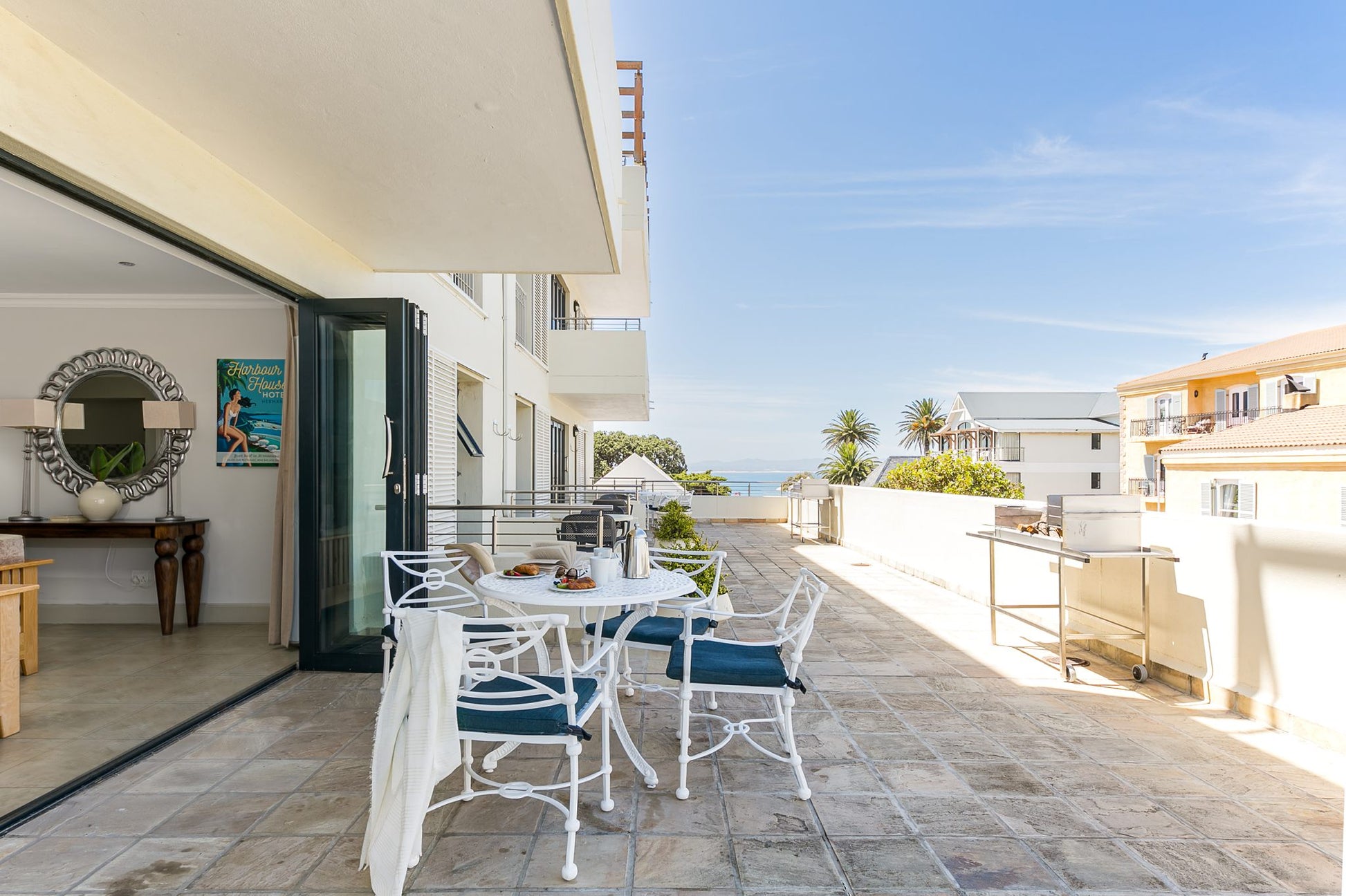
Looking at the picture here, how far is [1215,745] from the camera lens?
3.24m

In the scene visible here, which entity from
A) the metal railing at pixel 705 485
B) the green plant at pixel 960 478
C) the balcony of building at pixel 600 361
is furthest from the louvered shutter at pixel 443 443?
the metal railing at pixel 705 485

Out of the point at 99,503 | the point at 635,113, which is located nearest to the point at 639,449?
the point at 635,113

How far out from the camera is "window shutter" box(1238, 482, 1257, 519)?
18594 millimetres

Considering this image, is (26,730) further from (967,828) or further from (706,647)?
(967,828)

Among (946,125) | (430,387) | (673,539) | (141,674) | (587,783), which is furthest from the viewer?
(946,125)

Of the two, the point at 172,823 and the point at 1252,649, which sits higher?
the point at 1252,649

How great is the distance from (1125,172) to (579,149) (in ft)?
129

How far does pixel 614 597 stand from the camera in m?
2.80

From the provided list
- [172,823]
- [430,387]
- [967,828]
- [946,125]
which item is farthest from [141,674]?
[946,125]

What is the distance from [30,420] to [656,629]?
204 inches

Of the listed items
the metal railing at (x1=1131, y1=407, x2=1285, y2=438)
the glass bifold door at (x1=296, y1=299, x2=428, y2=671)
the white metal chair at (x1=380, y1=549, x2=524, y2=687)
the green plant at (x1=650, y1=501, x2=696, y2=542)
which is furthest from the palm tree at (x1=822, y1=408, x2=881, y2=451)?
the glass bifold door at (x1=296, y1=299, x2=428, y2=671)

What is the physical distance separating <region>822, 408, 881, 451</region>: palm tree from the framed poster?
38846 millimetres

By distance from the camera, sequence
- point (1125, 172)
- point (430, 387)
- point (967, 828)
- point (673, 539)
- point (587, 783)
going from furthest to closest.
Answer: point (1125, 172), point (673, 539), point (430, 387), point (587, 783), point (967, 828)

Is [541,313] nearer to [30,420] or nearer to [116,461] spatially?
[116,461]
